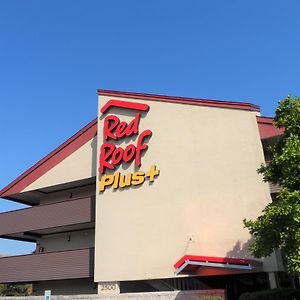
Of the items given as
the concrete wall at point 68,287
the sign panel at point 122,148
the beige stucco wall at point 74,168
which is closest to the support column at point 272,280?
the sign panel at point 122,148

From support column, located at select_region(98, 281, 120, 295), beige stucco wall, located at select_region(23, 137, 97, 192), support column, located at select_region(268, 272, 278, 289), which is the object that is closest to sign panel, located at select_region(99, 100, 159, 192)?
beige stucco wall, located at select_region(23, 137, 97, 192)

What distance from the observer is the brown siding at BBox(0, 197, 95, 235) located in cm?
2842

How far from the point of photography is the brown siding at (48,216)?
28422 mm

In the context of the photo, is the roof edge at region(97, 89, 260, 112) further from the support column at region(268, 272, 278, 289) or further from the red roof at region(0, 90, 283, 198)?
the support column at region(268, 272, 278, 289)

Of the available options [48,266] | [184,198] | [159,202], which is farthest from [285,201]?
[48,266]

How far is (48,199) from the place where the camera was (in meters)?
33.6

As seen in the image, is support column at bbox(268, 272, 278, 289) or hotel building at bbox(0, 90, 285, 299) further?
hotel building at bbox(0, 90, 285, 299)

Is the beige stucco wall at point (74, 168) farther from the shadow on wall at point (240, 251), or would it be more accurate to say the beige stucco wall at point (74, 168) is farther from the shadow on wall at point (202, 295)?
the shadow on wall at point (240, 251)

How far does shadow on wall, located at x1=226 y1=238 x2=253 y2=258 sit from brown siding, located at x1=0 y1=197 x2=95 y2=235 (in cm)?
974

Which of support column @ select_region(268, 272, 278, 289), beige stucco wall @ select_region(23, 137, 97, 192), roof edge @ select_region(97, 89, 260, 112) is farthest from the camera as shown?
beige stucco wall @ select_region(23, 137, 97, 192)

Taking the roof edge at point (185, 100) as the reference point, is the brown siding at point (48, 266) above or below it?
below

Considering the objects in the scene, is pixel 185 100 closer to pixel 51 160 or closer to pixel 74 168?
pixel 74 168

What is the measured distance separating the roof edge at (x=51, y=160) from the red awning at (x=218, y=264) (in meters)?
12.4

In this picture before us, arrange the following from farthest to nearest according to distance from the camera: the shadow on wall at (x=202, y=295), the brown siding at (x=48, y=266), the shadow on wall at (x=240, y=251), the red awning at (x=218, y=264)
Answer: the brown siding at (x=48, y=266) → the shadow on wall at (x=240, y=251) → the red awning at (x=218, y=264) → the shadow on wall at (x=202, y=295)
